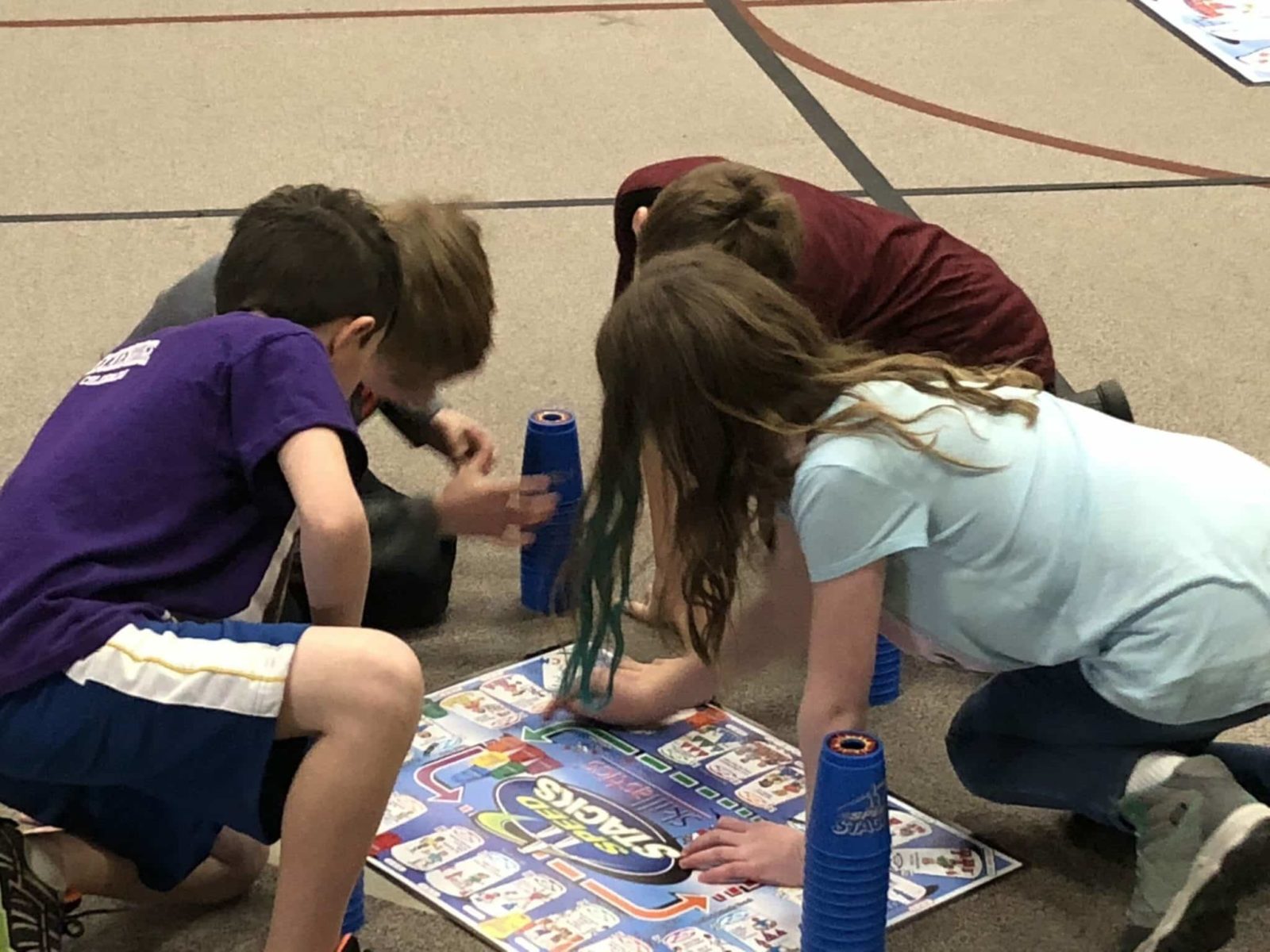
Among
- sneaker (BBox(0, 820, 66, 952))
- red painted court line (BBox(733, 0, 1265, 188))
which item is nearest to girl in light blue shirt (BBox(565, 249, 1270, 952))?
sneaker (BBox(0, 820, 66, 952))

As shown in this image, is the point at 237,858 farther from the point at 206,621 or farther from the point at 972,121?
the point at 972,121

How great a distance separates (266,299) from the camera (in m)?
1.22

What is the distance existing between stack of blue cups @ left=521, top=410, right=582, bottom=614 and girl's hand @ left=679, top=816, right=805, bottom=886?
1.20 ft

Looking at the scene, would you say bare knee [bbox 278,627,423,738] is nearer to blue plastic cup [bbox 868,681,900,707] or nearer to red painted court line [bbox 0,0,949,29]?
blue plastic cup [bbox 868,681,900,707]

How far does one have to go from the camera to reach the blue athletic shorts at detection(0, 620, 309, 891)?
102 centimetres

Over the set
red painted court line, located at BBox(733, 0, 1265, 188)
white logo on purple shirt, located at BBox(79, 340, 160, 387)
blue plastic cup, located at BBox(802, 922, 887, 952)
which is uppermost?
white logo on purple shirt, located at BBox(79, 340, 160, 387)

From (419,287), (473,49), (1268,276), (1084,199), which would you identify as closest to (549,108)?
(473,49)

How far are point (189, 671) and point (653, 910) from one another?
15.4 inches

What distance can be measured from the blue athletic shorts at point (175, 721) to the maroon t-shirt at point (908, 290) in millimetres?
615

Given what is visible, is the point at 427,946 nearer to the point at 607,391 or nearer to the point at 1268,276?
the point at 607,391

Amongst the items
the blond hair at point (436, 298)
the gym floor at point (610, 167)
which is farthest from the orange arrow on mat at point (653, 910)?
the blond hair at point (436, 298)

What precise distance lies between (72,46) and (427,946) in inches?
99.8

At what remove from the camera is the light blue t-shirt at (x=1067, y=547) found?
1.14 metres

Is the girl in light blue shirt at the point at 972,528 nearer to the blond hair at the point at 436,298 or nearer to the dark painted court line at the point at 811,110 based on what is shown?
the blond hair at the point at 436,298
